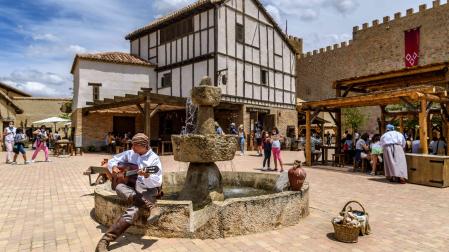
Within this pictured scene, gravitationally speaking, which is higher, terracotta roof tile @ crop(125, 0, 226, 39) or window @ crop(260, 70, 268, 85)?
terracotta roof tile @ crop(125, 0, 226, 39)

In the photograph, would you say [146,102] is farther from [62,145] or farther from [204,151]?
[204,151]

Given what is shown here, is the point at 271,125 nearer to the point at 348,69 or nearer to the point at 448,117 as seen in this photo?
the point at 448,117

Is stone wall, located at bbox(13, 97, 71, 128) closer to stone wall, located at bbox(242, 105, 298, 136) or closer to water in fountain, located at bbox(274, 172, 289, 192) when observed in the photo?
stone wall, located at bbox(242, 105, 298, 136)

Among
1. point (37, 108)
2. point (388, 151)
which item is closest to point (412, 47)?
point (388, 151)

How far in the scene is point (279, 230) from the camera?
4559mm

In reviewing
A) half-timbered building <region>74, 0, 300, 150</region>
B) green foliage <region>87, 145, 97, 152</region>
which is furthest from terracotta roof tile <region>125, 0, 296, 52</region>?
green foliage <region>87, 145, 97, 152</region>

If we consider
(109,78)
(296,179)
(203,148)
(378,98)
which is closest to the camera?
(203,148)

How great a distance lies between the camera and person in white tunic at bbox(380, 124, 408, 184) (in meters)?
8.84

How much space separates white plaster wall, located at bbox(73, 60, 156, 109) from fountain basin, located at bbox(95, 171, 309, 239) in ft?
58.8

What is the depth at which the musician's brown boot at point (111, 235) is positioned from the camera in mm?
3637

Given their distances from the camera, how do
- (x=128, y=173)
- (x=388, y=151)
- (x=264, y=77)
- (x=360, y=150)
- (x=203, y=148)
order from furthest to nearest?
1. (x=264, y=77)
2. (x=360, y=150)
3. (x=388, y=151)
4. (x=203, y=148)
5. (x=128, y=173)

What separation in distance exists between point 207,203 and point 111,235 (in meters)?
1.67

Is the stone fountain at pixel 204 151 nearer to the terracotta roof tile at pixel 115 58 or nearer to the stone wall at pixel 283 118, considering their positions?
the stone wall at pixel 283 118

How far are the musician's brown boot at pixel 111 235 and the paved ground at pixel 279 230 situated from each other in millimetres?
160
